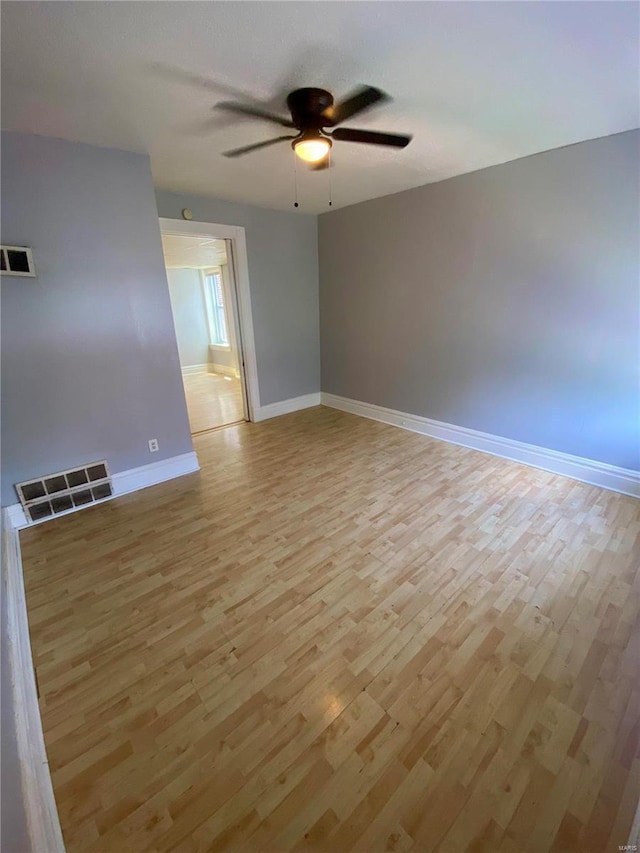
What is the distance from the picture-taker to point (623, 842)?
100cm

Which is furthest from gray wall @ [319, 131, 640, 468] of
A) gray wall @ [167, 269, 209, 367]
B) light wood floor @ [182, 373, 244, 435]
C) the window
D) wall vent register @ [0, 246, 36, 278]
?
gray wall @ [167, 269, 209, 367]

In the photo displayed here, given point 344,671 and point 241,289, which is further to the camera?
point 241,289

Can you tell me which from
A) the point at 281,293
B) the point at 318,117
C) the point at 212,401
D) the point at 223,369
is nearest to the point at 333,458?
the point at 281,293

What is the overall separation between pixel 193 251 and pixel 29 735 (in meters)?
5.69

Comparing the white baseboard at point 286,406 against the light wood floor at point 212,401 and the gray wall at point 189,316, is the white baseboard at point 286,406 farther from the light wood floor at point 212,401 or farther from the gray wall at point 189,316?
the gray wall at point 189,316

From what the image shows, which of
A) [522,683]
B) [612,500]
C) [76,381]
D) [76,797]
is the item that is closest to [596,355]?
[612,500]

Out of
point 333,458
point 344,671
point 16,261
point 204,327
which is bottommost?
point 344,671

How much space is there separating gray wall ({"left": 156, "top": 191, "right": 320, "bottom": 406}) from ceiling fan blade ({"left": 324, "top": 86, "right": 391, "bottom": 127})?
2.27 metres

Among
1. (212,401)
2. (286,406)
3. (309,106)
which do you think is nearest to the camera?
(309,106)

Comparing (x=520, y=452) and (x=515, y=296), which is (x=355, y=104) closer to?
(x=515, y=296)

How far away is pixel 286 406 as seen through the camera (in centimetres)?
482

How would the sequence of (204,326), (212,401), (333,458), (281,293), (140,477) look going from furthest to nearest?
(204,326), (212,401), (281,293), (333,458), (140,477)

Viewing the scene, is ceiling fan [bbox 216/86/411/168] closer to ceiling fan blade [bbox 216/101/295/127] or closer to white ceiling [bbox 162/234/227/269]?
ceiling fan blade [bbox 216/101/295/127]

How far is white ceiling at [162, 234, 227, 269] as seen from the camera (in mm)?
4539
